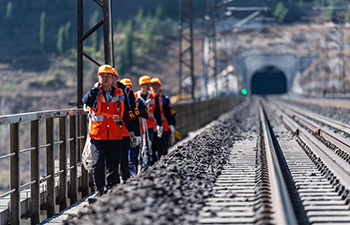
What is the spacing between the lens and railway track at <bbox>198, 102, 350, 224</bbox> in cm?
702

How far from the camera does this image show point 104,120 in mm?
9406

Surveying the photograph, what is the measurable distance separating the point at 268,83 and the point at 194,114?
127096 mm

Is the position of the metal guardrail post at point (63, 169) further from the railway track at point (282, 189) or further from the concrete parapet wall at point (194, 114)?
the concrete parapet wall at point (194, 114)

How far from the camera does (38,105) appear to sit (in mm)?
128875

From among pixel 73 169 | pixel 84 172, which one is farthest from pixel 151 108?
pixel 73 169

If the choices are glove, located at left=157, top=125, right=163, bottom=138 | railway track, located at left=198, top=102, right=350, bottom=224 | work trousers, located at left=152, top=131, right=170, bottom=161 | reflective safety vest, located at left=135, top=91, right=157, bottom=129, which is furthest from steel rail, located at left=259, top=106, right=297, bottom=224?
work trousers, located at left=152, top=131, right=170, bottom=161

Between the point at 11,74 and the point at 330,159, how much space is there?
449ft

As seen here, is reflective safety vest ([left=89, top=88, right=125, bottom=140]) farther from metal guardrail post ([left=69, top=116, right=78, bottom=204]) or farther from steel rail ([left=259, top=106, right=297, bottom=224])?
steel rail ([left=259, top=106, right=297, bottom=224])

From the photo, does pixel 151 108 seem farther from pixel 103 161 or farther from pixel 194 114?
pixel 194 114

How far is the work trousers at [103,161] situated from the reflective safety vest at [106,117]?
0.13m

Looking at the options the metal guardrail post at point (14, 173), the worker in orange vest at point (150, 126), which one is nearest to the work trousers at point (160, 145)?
the worker in orange vest at point (150, 126)

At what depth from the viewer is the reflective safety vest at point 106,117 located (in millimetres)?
9375

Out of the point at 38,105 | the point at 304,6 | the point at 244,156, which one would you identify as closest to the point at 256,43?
the point at 38,105

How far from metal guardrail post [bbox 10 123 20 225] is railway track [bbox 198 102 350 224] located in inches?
85.9
